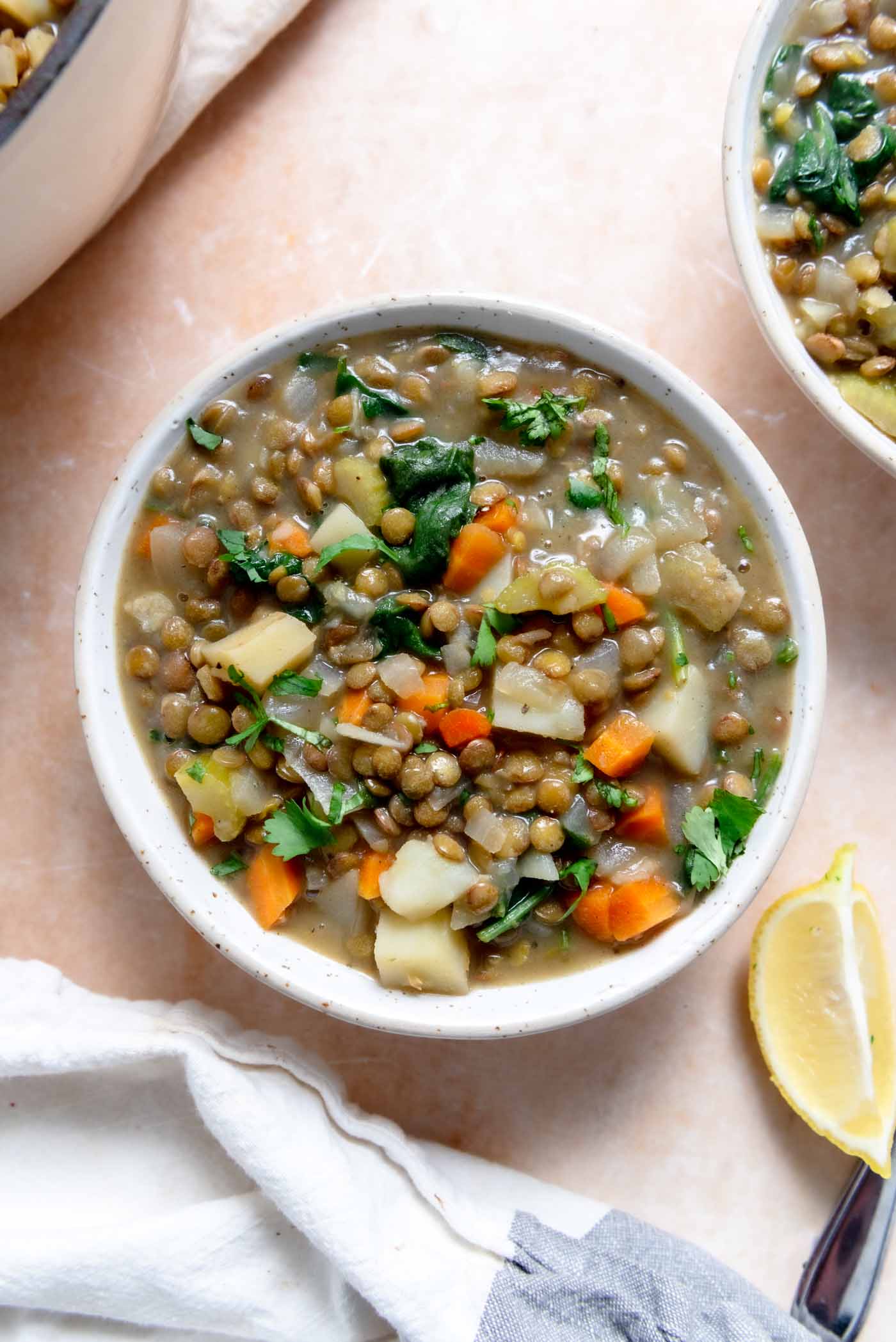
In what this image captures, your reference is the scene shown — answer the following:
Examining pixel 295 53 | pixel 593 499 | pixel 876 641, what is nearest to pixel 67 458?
pixel 295 53

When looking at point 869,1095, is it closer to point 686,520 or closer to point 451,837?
point 451,837

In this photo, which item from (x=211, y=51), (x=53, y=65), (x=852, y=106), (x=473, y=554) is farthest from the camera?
(x=211, y=51)

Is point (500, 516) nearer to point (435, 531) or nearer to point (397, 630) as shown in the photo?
point (435, 531)

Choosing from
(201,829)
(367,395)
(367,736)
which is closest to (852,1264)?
(367,736)

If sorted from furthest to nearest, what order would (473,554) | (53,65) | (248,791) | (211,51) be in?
1. (211,51)
2. (248,791)
3. (473,554)
4. (53,65)

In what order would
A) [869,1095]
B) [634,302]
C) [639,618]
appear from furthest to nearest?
[634,302] < [869,1095] < [639,618]

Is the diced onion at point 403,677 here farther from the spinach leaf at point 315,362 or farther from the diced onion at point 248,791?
the spinach leaf at point 315,362
